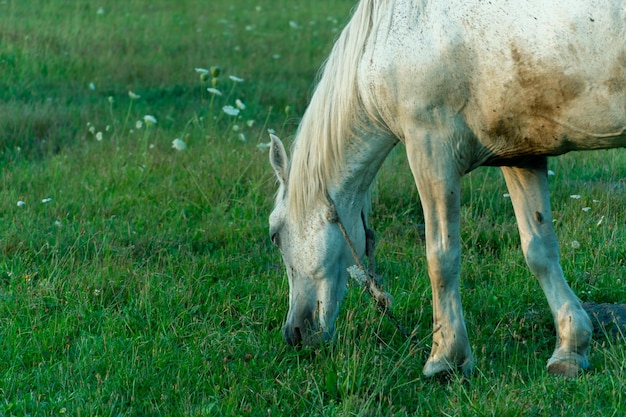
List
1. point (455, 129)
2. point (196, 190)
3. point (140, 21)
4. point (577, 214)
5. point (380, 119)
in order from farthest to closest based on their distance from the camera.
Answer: point (140, 21), point (196, 190), point (577, 214), point (380, 119), point (455, 129)

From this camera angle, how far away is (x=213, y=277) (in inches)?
191

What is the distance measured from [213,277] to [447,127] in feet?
6.20

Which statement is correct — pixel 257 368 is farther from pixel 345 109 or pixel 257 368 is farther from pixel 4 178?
pixel 4 178

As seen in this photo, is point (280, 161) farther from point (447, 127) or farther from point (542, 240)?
point (542, 240)

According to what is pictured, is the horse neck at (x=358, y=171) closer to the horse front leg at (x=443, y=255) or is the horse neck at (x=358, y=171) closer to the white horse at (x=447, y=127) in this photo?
the white horse at (x=447, y=127)

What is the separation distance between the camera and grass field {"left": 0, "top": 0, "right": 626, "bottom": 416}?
348cm

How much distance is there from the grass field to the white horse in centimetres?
24

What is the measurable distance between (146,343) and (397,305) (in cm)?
126

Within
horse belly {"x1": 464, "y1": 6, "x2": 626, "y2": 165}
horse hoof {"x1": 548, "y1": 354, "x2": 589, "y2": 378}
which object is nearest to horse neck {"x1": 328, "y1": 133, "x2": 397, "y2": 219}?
horse belly {"x1": 464, "y1": 6, "x2": 626, "y2": 165}

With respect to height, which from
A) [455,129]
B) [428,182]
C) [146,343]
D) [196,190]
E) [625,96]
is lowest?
[196,190]

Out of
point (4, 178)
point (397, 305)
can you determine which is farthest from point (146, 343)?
point (4, 178)

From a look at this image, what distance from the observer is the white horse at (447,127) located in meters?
3.17

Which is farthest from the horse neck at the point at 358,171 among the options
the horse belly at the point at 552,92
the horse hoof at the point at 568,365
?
the horse hoof at the point at 568,365

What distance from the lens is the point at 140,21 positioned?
12.1m
